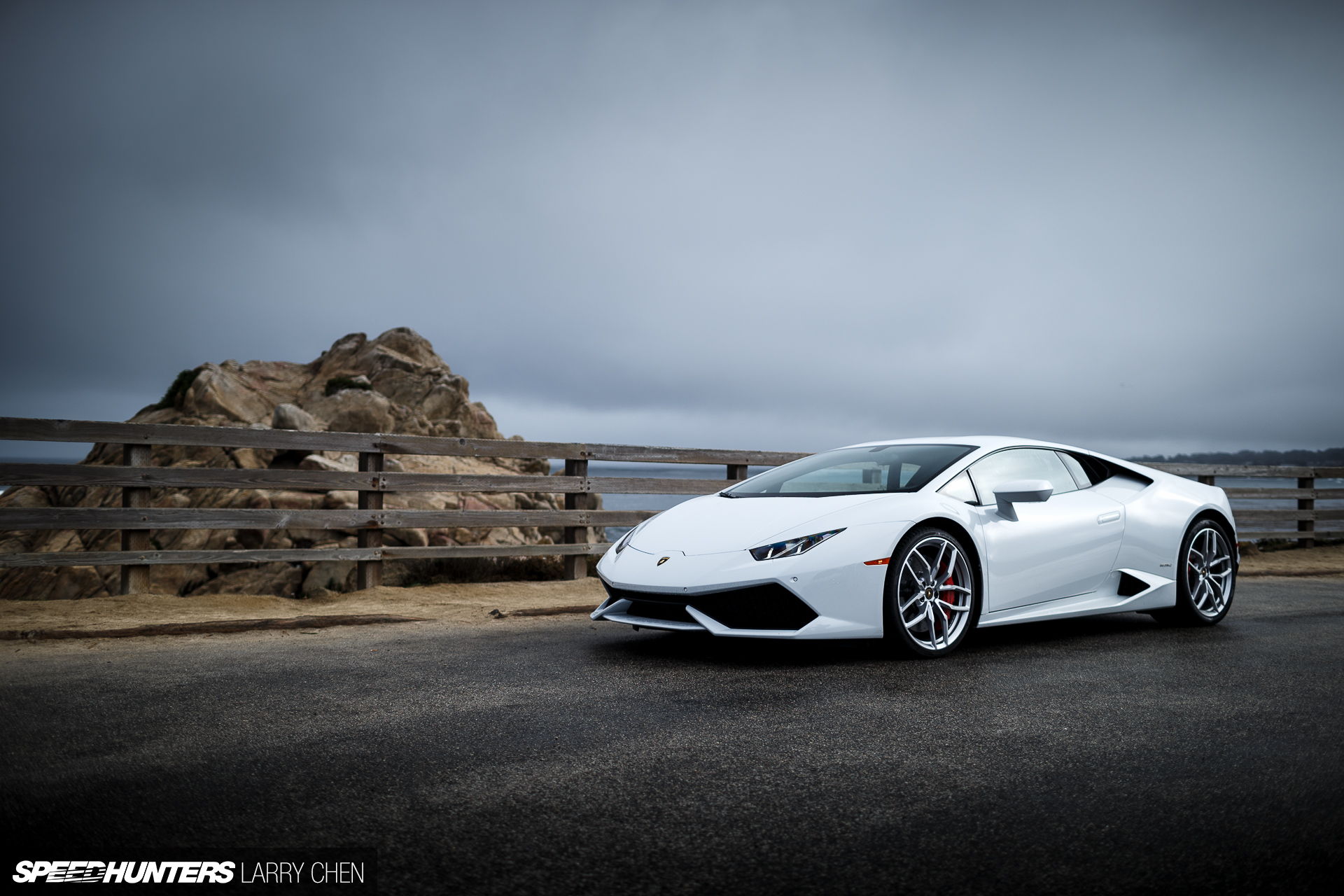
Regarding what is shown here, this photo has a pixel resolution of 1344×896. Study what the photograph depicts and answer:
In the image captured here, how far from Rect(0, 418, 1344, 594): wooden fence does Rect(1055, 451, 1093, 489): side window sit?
4.01 m

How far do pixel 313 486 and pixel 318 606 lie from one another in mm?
1030

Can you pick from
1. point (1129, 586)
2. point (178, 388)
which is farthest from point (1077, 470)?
point (178, 388)

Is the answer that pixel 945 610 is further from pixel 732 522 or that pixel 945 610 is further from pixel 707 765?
pixel 707 765

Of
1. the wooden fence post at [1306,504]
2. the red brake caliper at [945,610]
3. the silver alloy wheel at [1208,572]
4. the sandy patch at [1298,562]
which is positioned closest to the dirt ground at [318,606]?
the red brake caliper at [945,610]

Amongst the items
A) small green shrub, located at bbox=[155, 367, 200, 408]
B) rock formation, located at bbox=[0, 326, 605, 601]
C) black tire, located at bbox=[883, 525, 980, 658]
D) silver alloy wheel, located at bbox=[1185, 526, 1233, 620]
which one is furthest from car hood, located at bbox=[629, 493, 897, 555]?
small green shrub, located at bbox=[155, 367, 200, 408]

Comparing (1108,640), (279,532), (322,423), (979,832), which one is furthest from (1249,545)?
(322,423)

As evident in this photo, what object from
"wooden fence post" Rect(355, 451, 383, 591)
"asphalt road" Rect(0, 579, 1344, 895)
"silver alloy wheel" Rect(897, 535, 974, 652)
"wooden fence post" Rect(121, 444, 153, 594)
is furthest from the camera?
"wooden fence post" Rect(355, 451, 383, 591)

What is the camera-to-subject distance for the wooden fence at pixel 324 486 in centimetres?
660

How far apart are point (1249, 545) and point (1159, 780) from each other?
13.5 m

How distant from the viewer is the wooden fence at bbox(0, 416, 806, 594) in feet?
21.6

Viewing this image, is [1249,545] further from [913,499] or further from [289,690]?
[289,690]

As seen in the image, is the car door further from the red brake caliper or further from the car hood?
the car hood

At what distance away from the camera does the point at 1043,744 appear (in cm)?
312

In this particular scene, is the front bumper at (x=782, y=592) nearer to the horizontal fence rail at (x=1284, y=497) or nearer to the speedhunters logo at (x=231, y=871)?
the speedhunters logo at (x=231, y=871)
